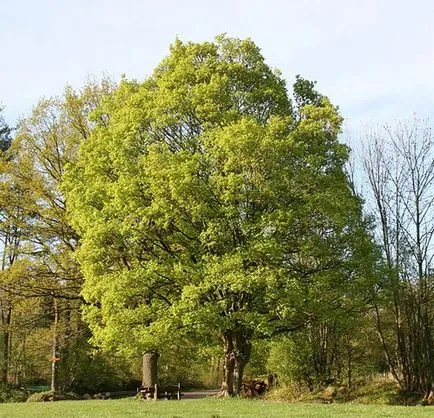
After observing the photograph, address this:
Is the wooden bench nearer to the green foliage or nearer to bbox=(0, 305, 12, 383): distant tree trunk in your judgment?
the green foliage

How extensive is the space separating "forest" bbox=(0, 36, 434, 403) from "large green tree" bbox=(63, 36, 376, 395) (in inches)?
2.4

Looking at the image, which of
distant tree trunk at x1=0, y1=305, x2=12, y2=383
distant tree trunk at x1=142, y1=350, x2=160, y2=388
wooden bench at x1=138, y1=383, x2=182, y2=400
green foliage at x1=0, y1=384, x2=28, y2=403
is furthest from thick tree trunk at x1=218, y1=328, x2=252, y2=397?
distant tree trunk at x1=0, y1=305, x2=12, y2=383

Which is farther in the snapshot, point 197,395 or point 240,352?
point 197,395

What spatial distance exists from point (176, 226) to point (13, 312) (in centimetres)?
1501

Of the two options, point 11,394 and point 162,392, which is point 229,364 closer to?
point 162,392

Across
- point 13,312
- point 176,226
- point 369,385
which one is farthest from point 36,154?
point 369,385

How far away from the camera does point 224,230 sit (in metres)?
21.1

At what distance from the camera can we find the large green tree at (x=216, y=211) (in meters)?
20.5

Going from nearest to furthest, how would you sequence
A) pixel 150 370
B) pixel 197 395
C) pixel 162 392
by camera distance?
1. pixel 162 392
2. pixel 150 370
3. pixel 197 395

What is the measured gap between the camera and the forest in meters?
20.8

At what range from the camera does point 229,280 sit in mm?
19672

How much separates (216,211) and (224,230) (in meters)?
0.74

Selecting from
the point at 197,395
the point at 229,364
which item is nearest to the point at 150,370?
the point at 229,364

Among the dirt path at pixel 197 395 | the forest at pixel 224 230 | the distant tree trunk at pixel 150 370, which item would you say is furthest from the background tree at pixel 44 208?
the dirt path at pixel 197 395
